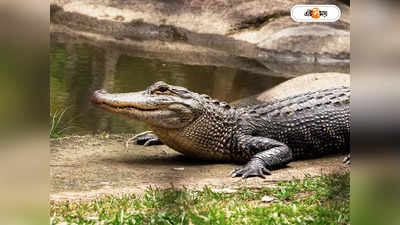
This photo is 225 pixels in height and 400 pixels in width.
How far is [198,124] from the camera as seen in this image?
155 inches

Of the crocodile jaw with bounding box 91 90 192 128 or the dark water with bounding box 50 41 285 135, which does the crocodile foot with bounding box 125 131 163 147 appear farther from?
the crocodile jaw with bounding box 91 90 192 128

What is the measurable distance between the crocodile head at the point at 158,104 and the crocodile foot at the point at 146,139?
0.48m

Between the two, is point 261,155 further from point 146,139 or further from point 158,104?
point 146,139

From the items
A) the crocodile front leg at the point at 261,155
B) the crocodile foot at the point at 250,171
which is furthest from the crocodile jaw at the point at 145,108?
the crocodile foot at the point at 250,171

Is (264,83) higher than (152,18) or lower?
lower

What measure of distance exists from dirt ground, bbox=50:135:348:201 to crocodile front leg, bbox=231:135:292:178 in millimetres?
65

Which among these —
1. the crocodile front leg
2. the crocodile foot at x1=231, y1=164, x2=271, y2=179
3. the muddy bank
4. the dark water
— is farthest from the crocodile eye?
the crocodile foot at x1=231, y1=164, x2=271, y2=179

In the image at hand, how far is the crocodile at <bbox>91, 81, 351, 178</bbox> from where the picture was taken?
384 cm

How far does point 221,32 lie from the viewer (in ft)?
13.7

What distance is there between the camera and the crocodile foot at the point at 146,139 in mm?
4371

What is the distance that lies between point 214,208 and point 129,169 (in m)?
0.91

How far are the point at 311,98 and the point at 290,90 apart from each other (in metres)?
0.77
